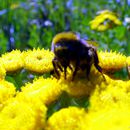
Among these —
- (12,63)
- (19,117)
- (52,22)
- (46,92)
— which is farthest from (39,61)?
(52,22)

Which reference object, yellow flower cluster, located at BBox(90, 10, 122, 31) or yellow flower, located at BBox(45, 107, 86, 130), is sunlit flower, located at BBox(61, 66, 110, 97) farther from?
yellow flower cluster, located at BBox(90, 10, 122, 31)

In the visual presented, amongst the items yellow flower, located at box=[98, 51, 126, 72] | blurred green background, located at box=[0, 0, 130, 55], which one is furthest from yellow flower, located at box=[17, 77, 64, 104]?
blurred green background, located at box=[0, 0, 130, 55]

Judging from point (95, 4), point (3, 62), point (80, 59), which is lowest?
point (95, 4)

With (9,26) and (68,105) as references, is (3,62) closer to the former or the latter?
(68,105)

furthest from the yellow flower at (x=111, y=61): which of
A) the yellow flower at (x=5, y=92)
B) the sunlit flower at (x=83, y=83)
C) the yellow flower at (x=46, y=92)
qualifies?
the yellow flower at (x=5, y=92)

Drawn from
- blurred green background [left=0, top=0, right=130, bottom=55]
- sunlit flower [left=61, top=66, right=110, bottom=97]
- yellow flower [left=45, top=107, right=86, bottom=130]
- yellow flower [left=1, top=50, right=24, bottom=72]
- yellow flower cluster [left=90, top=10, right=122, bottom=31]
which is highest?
yellow flower [left=45, top=107, right=86, bottom=130]

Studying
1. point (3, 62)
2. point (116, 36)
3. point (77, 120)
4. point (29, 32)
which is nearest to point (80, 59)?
point (77, 120)
